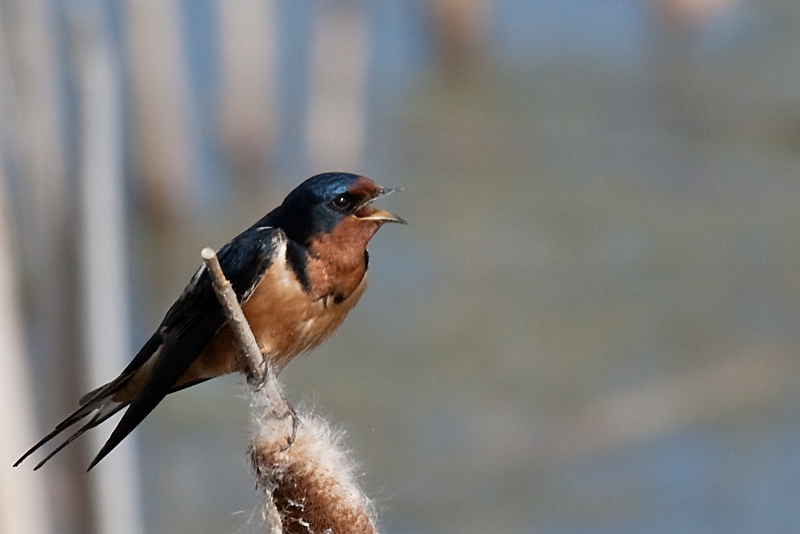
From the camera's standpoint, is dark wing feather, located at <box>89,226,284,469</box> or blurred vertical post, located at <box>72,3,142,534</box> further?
blurred vertical post, located at <box>72,3,142,534</box>

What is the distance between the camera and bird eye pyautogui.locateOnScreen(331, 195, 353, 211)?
70.5 inches

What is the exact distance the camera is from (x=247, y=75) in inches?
180

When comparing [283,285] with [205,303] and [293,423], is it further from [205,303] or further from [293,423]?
[293,423]

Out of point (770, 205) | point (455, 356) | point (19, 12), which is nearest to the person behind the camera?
point (19, 12)

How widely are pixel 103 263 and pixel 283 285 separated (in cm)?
46

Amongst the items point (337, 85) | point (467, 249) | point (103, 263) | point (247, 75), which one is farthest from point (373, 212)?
point (467, 249)

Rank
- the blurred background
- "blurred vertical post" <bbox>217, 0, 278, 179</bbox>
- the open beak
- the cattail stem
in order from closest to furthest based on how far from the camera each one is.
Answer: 1. the cattail stem
2. the open beak
3. the blurred background
4. "blurred vertical post" <bbox>217, 0, 278, 179</bbox>

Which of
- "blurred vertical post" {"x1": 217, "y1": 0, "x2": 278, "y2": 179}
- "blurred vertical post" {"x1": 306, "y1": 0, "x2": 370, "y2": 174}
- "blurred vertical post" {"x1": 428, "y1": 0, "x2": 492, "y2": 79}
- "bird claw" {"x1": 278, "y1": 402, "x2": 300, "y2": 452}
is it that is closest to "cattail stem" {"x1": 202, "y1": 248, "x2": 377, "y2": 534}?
"bird claw" {"x1": 278, "y1": 402, "x2": 300, "y2": 452}

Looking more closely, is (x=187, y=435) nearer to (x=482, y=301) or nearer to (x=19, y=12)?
(x=482, y=301)

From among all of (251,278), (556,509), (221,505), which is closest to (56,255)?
(251,278)

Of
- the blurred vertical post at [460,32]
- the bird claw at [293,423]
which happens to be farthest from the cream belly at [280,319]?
the blurred vertical post at [460,32]

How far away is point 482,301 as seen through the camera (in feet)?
18.1

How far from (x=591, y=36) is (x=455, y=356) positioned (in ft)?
10.5

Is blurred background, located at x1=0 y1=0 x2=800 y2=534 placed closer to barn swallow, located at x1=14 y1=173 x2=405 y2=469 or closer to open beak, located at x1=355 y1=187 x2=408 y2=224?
barn swallow, located at x1=14 y1=173 x2=405 y2=469
